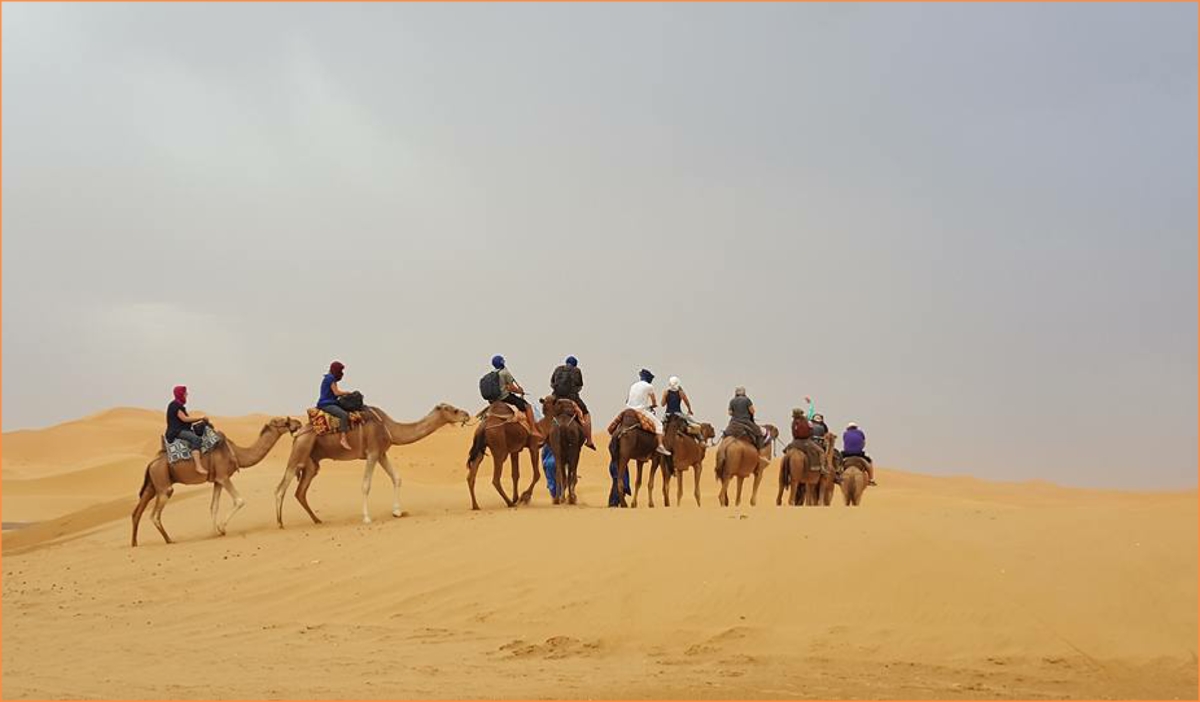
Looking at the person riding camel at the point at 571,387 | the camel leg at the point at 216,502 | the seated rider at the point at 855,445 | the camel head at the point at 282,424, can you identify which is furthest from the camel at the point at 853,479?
the camel leg at the point at 216,502

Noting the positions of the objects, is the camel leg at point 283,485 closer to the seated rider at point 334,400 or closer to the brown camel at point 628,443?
the seated rider at point 334,400

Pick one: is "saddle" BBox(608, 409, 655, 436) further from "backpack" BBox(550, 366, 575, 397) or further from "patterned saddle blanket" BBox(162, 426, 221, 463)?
"patterned saddle blanket" BBox(162, 426, 221, 463)

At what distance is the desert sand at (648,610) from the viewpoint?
32.8ft

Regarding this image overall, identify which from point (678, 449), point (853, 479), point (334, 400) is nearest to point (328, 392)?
point (334, 400)

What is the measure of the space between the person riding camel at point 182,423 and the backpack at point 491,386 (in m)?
5.27

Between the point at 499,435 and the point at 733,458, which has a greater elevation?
the point at 499,435

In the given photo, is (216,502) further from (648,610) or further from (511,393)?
(648,610)

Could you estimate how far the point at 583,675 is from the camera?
33.0 ft

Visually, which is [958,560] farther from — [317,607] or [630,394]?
[630,394]

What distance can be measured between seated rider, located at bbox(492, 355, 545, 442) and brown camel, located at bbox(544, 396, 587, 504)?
16.5 inches

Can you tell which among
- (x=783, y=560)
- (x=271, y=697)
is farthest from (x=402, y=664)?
(x=783, y=560)

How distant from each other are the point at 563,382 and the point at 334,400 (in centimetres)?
429

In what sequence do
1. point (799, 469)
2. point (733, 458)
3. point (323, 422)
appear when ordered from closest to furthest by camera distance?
point (323, 422) → point (733, 458) → point (799, 469)

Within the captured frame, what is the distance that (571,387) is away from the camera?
2102cm
